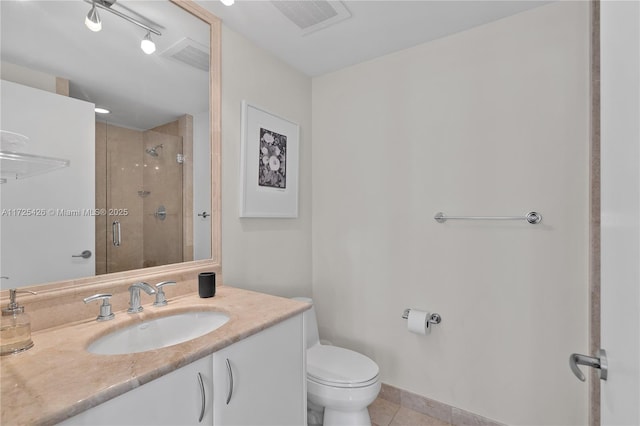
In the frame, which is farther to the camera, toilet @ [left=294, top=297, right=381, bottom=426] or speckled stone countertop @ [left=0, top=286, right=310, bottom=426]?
toilet @ [left=294, top=297, right=381, bottom=426]

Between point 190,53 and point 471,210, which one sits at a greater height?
point 190,53

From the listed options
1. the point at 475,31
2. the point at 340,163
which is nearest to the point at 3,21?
the point at 340,163

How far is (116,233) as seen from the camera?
4.20 ft

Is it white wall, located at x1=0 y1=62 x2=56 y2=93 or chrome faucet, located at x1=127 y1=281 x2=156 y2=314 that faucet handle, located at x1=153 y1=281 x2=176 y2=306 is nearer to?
chrome faucet, located at x1=127 y1=281 x2=156 y2=314

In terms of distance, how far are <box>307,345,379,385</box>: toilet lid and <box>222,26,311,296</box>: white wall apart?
19.6 inches

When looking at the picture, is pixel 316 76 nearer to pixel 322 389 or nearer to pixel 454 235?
pixel 454 235

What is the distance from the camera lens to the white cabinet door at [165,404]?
0.70 metres

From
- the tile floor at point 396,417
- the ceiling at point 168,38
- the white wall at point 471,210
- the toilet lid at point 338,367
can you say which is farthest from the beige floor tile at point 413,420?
the ceiling at point 168,38

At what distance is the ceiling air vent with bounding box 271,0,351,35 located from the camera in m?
1.60

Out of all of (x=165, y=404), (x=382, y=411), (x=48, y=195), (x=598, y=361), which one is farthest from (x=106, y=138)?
(x=382, y=411)

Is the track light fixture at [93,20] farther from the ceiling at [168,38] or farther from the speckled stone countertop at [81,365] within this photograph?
the speckled stone countertop at [81,365]

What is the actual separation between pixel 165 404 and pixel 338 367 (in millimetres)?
1077

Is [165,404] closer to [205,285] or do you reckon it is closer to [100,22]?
[205,285]

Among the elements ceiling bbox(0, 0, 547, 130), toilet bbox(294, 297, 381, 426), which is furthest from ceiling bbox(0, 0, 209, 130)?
toilet bbox(294, 297, 381, 426)
